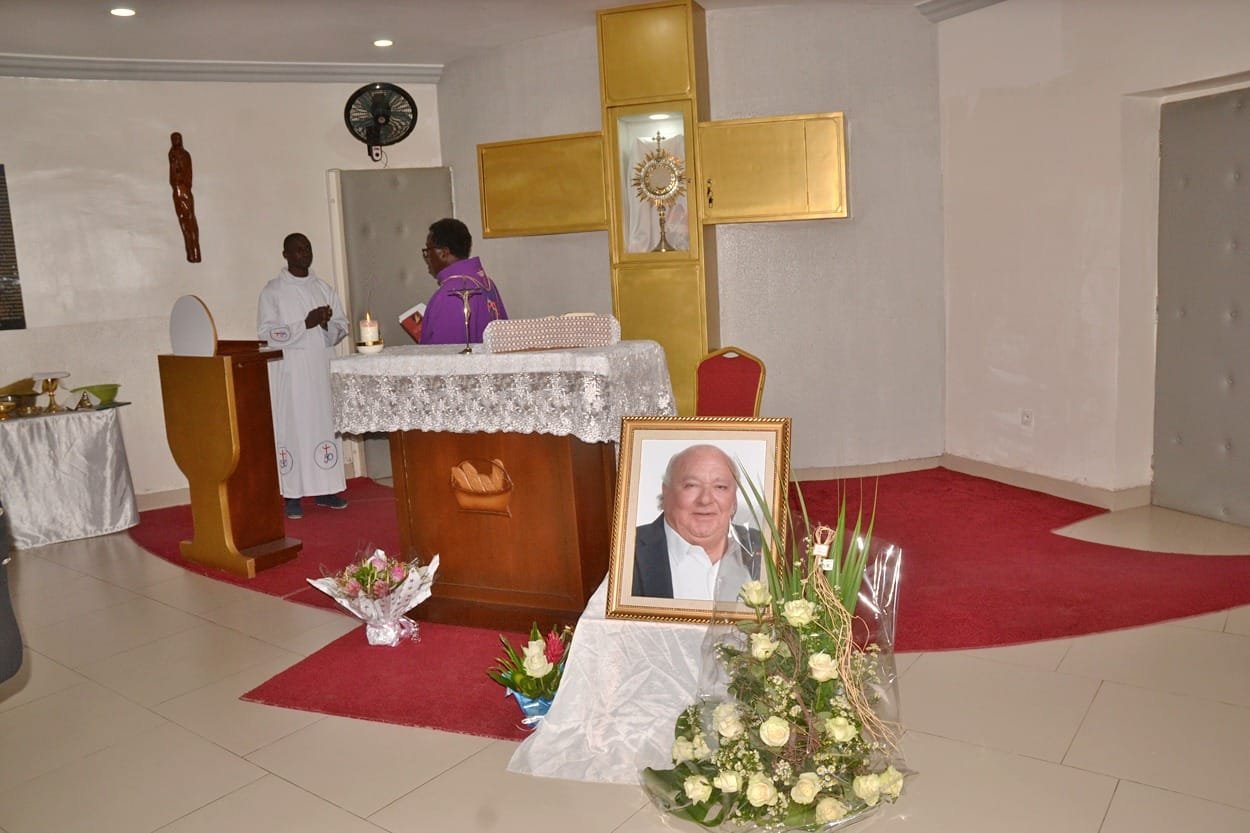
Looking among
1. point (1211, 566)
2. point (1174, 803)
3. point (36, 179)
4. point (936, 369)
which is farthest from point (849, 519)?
point (36, 179)

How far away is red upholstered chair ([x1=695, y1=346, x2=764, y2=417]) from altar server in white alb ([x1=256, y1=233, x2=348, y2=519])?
111 inches

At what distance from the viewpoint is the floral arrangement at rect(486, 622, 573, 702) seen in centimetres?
306

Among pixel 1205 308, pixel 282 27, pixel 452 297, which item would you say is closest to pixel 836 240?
pixel 1205 308

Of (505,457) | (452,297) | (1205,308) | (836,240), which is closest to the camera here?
(505,457)

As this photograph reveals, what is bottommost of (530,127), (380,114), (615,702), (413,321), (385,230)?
(615,702)

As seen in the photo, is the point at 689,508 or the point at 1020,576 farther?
the point at 1020,576

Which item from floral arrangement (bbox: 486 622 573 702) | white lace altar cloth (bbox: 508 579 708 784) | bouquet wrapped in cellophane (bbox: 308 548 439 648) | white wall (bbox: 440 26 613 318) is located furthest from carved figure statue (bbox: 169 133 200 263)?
white lace altar cloth (bbox: 508 579 708 784)

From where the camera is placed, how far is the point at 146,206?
22.3 feet

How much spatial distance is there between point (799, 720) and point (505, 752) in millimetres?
1070

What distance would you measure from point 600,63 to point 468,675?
12.9ft

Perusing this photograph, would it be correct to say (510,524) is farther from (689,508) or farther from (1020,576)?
(1020,576)

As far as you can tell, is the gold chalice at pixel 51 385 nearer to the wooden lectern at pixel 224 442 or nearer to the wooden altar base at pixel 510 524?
the wooden lectern at pixel 224 442

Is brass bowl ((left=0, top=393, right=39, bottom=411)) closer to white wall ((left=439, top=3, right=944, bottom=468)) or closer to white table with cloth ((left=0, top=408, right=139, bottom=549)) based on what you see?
white table with cloth ((left=0, top=408, right=139, bottom=549))

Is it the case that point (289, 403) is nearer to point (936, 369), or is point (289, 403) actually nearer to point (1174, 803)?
point (936, 369)
